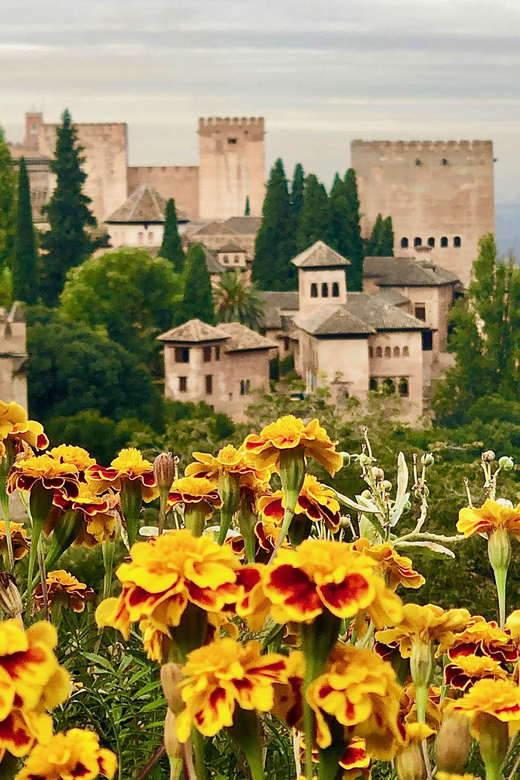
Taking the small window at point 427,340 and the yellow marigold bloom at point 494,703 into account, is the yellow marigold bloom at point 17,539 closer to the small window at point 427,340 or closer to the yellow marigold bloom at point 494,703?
the yellow marigold bloom at point 494,703

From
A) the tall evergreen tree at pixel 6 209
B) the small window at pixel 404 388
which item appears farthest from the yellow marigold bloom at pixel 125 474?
the tall evergreen tree at pixel 6 209

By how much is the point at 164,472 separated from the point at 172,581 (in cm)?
67

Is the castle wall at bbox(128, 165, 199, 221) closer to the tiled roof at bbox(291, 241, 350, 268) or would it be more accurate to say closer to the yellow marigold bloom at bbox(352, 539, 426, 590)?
the tiled roof at bbox(291, 241, 350, 268)

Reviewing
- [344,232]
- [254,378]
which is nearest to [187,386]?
[254,378]

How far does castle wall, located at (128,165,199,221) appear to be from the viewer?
65.2m

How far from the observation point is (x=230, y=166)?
2611 inches

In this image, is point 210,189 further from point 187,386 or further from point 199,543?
point 199,543

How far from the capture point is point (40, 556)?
2232 millimetres

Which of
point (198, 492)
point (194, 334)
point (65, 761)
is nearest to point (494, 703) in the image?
point (65, 761)

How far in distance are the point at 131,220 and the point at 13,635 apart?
51.0 metres

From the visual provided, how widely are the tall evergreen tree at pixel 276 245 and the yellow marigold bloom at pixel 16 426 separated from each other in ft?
145

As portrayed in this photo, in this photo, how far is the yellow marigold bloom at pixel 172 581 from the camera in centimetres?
149

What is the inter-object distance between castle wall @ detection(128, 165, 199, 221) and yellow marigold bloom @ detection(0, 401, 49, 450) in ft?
207

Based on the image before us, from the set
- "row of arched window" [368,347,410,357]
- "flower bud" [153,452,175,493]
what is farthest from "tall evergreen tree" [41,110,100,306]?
"flower bud" [153,452,175,493]
